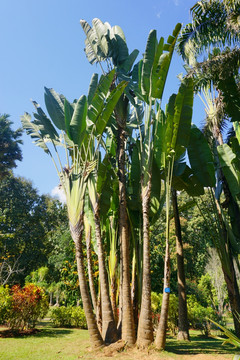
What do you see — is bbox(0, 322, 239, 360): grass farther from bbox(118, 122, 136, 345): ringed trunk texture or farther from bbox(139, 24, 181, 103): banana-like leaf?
bbox(139, 24, 181, 103): banana-like leaf

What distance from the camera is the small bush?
13.2m

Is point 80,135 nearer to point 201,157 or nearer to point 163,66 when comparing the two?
point 163,66

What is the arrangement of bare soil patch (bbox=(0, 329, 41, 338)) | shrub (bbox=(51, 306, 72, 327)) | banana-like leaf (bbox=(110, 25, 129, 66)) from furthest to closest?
1. shrub (bbox=(51, 306, 72, 327))
2. bare soil patch (bbox=(0, 329, 41, 338))
3. banana-like leaf (bbox=(110, 25, 129, 66))

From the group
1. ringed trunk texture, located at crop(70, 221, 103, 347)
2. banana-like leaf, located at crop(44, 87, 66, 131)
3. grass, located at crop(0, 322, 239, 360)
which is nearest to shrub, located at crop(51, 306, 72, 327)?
grass, located at crop(0, 322, 239, 360)

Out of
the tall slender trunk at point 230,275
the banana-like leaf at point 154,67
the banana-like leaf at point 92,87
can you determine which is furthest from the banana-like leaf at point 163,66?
the tall slender trunk at point 230,275

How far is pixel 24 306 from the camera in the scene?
10.3 metres

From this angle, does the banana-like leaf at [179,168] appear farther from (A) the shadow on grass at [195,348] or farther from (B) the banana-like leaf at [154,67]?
(A) the shadow on grass at [195,348]

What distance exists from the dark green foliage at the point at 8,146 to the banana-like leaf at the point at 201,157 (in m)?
16.7

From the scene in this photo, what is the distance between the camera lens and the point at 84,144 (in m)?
8.16

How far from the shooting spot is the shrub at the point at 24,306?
9.94 m

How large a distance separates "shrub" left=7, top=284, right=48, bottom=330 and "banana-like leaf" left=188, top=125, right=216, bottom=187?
8.28m

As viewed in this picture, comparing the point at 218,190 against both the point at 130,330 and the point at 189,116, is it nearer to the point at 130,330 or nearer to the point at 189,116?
the point at 189,116

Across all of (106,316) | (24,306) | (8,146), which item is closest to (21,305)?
(24,306)

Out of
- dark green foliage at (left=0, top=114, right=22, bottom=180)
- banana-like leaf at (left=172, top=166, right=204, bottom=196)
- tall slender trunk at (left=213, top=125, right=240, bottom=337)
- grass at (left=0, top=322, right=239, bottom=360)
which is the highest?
dark green foliage at (left=0, top=114, right=22, bottom=180)
